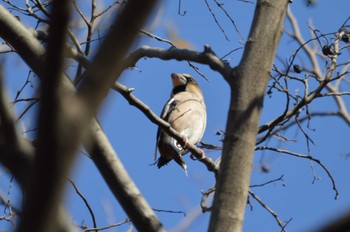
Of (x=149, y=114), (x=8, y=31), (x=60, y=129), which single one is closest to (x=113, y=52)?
(x=60, y=129)

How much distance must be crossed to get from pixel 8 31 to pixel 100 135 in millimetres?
621

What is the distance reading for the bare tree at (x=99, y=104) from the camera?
1013 mm

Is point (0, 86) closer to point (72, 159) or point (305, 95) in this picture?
point (72, 159)

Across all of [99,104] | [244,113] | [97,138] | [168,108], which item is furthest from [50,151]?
[168,108]

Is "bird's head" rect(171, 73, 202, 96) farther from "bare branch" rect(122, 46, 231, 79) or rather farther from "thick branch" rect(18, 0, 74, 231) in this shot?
"thick branch" rect(18, 0, 74, 231)

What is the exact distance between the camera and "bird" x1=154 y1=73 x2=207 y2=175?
20.9 feet

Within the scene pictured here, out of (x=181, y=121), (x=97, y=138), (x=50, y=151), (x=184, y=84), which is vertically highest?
(x=184, y=84)

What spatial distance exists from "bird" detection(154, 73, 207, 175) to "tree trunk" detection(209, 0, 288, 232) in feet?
11.1

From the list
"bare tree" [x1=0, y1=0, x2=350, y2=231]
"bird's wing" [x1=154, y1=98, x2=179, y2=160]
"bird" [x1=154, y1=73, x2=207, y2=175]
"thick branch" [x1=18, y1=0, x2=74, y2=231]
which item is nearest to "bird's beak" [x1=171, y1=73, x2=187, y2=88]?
"bird" [x1=154, y1=73, x2=207, y2=175]

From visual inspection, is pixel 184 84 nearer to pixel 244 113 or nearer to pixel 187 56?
pixel 187 56

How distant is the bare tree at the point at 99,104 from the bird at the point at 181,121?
1746mm

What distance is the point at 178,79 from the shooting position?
808 centimetres

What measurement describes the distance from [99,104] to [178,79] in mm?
7021

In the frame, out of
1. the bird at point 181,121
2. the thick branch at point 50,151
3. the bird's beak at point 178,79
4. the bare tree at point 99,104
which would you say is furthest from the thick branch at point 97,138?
the bird's beak at point 178,79
